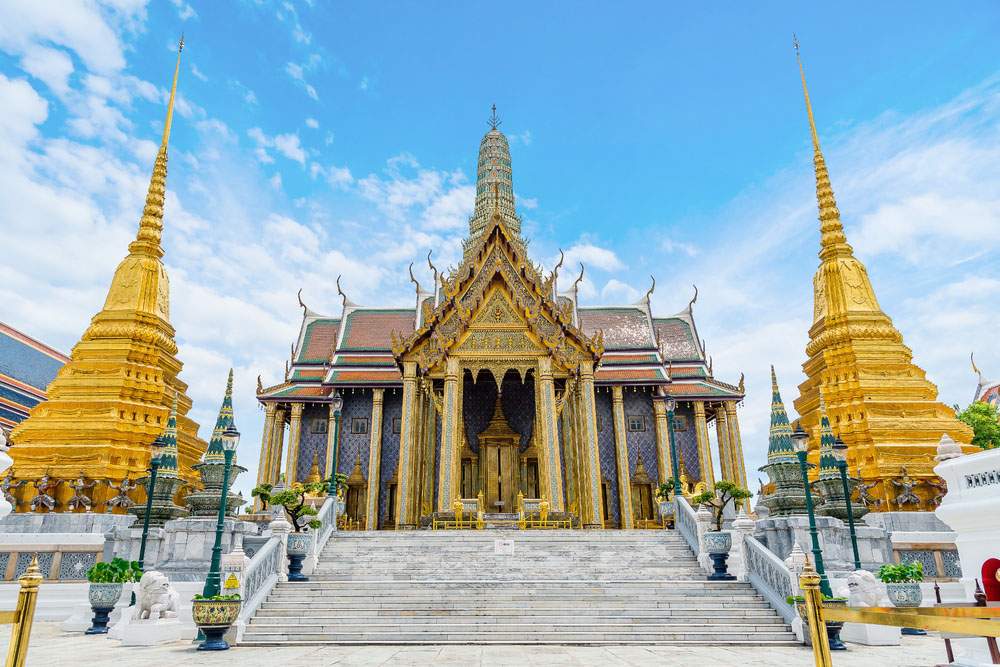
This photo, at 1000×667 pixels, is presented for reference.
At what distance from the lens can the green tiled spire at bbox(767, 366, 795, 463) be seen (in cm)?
1141

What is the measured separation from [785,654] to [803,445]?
2.90 m

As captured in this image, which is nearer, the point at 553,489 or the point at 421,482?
the point at 553,489

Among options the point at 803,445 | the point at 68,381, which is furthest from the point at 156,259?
the point at 803,445

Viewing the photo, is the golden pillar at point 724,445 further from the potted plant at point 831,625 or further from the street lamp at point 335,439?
the potted plant at point 831,625

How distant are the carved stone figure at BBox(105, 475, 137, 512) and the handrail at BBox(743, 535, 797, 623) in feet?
42.9

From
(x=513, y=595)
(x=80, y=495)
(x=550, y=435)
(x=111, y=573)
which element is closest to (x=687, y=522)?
(x=513, y=595)

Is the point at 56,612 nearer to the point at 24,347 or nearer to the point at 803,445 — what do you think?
the point at 803,445

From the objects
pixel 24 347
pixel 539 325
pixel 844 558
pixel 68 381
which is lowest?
pixel 844 558

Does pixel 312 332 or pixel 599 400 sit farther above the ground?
pixel 312 332

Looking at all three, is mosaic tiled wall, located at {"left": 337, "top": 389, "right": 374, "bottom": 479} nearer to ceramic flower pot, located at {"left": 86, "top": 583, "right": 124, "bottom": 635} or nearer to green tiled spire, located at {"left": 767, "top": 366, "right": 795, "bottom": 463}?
ceramic flower pot, located at {"left": 86, "top": 583, "right": 124, "bottom": 635}

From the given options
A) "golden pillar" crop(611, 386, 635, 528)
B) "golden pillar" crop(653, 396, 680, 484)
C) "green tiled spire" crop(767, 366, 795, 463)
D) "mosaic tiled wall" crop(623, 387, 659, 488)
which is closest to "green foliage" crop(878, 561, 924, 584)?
"green tiled spire" crop(767, 366, 795, 463)

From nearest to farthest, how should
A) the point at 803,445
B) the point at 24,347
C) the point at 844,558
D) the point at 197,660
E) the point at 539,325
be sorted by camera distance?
1. the point at 197,660
2. the point at 803,445
3. the point at 844,558
4. the point at 539,325
5. the point at 24,347

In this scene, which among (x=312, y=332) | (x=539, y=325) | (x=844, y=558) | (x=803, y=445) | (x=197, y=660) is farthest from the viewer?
(x=312, y=332)

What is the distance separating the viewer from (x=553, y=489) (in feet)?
55.3
